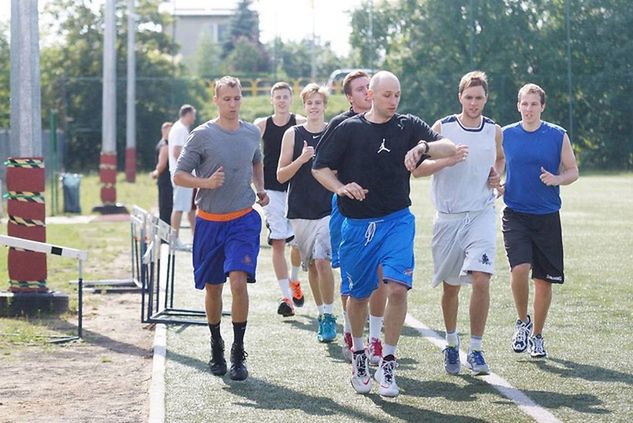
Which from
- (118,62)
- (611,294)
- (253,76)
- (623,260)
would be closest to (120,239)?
(623,260)

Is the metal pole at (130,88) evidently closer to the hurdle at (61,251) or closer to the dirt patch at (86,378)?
the dirt patch at (86,378)

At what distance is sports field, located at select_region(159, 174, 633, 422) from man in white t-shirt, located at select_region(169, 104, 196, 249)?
366cm

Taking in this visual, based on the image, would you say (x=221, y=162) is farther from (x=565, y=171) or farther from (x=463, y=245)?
(x=565, y=171)

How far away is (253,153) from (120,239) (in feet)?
45.2

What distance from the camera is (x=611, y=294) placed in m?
13.5

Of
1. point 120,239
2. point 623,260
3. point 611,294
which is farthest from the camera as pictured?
point 120,239

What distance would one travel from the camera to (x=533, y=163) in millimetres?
10008

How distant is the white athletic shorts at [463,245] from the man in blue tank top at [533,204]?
0.64 m

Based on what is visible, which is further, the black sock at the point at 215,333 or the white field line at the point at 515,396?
the black sock at the point at 215,333

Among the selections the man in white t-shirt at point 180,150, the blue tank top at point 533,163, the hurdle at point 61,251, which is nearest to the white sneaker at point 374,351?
the blue tank top at point 533,163

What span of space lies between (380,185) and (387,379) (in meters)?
1.19

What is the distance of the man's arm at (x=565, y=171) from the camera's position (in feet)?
32.2

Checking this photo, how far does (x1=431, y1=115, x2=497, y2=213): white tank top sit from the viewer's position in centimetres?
934

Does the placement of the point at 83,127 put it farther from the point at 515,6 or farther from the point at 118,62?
the point at 515,6
